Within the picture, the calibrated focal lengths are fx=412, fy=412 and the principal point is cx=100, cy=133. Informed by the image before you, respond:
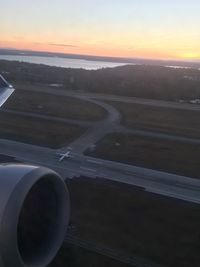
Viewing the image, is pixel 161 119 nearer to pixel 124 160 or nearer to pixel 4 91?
pixel 124 160

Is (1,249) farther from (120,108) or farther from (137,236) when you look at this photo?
(120,108)

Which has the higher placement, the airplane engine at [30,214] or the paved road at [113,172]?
the airplane engine at [30,214]

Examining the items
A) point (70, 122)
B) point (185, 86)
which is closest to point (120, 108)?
point (70, 122)

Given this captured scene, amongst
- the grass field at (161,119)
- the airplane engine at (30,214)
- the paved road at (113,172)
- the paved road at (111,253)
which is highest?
the airplane engine at (30,214)

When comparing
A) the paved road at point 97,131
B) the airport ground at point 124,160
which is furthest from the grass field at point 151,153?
the paved road at point 97,131

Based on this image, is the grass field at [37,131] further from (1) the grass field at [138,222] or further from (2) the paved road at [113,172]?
(1) the grass field at [138,222]

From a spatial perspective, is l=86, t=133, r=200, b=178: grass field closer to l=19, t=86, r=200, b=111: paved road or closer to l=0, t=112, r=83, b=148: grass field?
l=0, t=112, r=83, b=148: grass field
